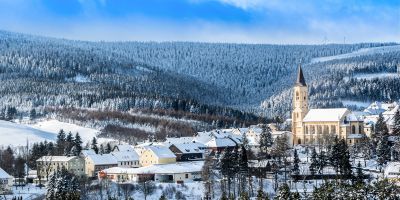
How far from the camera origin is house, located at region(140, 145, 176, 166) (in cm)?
9206

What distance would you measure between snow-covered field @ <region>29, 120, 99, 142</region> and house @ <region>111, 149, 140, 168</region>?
116 feet

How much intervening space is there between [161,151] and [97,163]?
25.4 ft

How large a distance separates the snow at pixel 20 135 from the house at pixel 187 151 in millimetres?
35042

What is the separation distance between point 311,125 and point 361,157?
26400 mm

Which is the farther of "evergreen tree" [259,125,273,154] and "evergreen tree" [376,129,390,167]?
"evergreen tree" [259,125,273,154]

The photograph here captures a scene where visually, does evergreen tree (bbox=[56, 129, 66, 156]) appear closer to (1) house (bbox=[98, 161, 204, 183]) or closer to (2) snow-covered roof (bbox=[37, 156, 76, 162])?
(2) snow-covered roof (bbox=[37, 156, 76, 162])

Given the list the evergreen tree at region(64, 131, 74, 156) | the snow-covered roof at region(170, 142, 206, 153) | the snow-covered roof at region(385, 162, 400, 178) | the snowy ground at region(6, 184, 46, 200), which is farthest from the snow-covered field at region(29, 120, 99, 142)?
the snow-covered roof at region(385, 162, 400, 178)

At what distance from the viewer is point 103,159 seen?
92125mm

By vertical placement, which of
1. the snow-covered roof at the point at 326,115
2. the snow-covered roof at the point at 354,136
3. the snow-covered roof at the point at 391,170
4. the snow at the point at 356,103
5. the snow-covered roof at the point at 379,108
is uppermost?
the snow at the point at 356,103

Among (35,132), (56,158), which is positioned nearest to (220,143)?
(56,158)

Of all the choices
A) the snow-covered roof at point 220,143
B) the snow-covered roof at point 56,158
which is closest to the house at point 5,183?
the snow-covered roof at point 56,158

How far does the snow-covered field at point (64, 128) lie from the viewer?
136000 mm

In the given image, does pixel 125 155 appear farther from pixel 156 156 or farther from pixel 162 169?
pixel 162 169

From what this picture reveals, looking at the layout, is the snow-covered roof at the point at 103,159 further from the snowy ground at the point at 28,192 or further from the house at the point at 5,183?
the house at the point at 5,183
